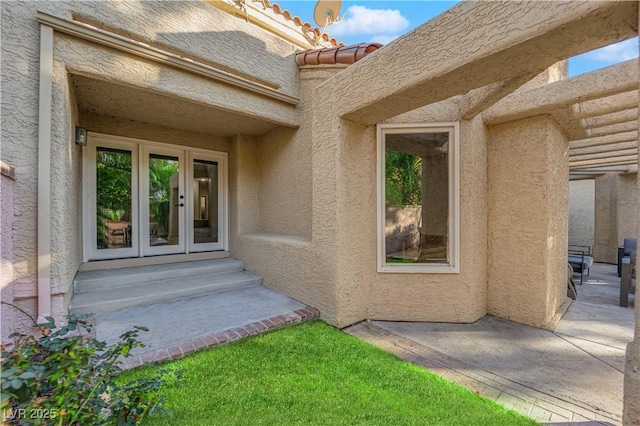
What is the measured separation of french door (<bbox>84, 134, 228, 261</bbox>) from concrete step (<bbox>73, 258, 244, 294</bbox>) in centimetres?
65

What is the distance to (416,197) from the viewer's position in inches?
254

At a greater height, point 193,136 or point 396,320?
point 193,136

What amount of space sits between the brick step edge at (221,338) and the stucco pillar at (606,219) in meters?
15.7

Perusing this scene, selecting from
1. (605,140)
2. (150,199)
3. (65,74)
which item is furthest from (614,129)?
(150,199)

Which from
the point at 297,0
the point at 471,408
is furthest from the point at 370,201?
the point at 297,0

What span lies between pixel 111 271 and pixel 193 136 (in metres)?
4.28

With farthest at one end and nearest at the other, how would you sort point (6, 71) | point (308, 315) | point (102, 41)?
point (308, 315)
point (102, 41)
point (6, 71)

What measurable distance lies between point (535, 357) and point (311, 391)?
384 cm

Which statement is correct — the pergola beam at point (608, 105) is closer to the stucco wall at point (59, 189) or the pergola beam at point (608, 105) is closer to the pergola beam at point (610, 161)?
the pergola beam at point (610, 161)

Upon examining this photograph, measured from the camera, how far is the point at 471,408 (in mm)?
3359

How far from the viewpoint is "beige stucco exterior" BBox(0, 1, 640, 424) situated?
3787 millimetres

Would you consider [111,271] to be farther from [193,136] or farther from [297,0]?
[297,0]

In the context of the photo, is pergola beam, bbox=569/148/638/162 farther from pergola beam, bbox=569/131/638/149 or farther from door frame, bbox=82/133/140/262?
door frame, bbox=82/133/140/262

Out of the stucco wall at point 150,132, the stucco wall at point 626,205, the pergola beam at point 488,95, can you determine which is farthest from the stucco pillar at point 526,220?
the stucco wall at point 626,205
